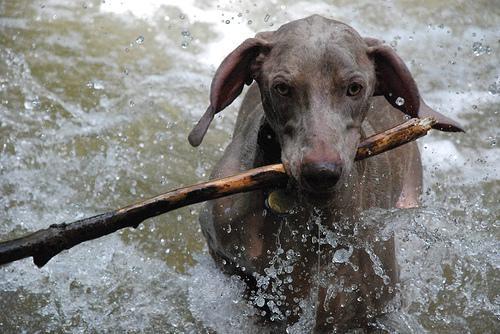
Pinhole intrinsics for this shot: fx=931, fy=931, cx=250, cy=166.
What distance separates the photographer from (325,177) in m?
3.12

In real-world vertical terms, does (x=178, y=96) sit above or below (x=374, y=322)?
below

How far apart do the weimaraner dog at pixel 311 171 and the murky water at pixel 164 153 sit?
233mm

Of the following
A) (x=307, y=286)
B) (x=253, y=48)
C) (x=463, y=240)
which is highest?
(x=253, y=48)

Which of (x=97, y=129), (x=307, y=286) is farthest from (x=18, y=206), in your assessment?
(x=307, y=286)

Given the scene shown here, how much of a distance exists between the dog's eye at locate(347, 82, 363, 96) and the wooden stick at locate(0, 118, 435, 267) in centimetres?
19

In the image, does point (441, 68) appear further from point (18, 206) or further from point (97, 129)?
point (18, 206)

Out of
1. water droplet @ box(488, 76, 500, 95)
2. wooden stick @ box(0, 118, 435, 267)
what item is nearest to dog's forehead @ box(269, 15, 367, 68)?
wooden stick @ box(0, 118, 435, 267)

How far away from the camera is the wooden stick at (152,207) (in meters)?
3.29

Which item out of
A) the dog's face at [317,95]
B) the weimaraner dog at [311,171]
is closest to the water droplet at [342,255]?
the weimaraner dog at [311,171]

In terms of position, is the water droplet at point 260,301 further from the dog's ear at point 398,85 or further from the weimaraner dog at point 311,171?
the dog's ear at point 398,85

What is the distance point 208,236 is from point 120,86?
7.78 feet

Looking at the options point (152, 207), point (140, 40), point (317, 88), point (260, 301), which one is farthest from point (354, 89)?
point (140, 40)

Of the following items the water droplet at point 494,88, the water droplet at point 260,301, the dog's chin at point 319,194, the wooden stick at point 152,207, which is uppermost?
the dog's chin at point 319,194

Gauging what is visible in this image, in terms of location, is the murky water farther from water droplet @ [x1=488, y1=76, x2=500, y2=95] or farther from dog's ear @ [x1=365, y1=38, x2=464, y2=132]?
dog's ear @ [x1=365, y1=38, x2=464, y2=132]
